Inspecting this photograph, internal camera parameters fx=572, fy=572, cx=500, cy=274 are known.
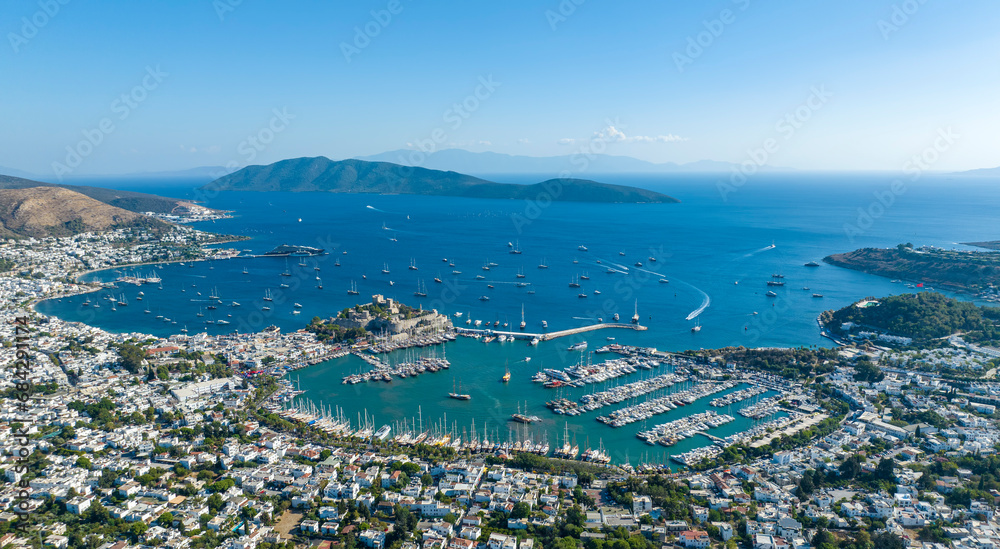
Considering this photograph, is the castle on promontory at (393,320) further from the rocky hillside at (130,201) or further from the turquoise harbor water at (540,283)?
the rocky hillside at (130,201)

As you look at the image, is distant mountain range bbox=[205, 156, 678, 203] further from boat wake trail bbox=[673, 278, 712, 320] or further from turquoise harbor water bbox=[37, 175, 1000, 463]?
boat wake trail bbox=[673, 278, 712, 320]

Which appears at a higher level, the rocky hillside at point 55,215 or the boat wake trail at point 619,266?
the rocky hillside at point 55,215

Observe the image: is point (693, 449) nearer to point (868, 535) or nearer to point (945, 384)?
point (868, 535)

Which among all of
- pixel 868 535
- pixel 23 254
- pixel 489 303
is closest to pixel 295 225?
pixel 23 254

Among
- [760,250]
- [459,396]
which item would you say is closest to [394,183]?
[760,250]

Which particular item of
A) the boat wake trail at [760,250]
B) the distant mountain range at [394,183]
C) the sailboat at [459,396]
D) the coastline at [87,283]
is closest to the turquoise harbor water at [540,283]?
the boat wake trail at [760,250]
